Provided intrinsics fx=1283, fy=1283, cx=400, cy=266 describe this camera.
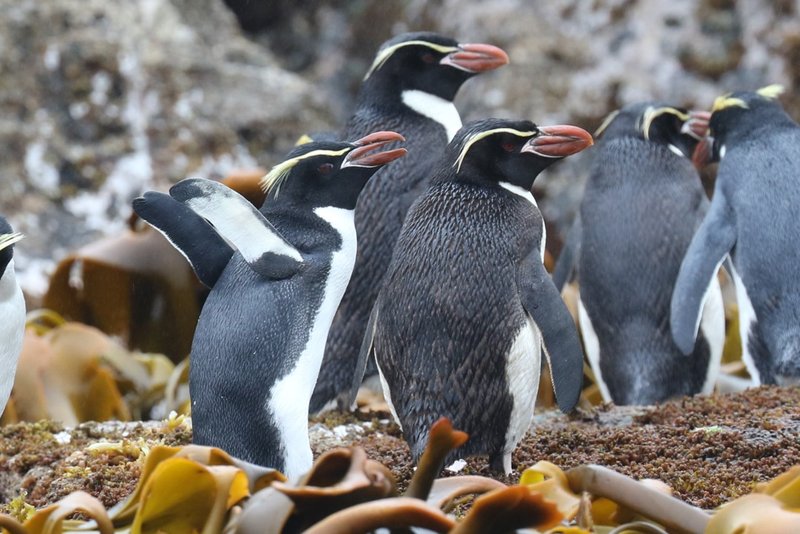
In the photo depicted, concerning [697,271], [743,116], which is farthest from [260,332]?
[743,116]

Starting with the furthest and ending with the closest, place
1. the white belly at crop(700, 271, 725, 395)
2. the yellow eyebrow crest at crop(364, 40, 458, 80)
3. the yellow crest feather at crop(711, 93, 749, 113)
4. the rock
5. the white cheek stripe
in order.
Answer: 1. the rock
2. the yellow crest feather at crop(711, 93, 749, 113)
3. the white belly at crop(700, 271, 725, 395)
4. the yellow eyebrow crest at crop(364, 40, 458, 80)
5. the white cheek stripe

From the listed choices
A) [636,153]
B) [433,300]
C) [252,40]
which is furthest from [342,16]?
[433,300]

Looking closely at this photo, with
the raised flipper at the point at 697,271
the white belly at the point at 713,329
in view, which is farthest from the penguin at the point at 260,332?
the white belly at the point at 713,329

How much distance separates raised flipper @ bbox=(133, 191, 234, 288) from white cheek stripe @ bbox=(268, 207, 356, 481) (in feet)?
1.15

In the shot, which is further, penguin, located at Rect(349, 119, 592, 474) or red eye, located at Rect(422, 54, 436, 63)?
red eye, located at Rect(422, 54, 436, 63)

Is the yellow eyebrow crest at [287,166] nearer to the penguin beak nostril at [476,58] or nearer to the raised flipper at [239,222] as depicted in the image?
the raised flipper at [239,222]

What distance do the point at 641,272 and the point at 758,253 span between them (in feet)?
1.73

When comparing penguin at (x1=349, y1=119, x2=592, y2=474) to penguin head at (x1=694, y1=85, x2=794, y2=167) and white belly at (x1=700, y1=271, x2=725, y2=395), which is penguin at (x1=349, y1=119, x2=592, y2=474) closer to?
white belly at (x1=700, y1=271, x2=725, y2=395)

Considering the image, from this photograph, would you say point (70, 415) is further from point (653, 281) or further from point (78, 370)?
point (653, 281)

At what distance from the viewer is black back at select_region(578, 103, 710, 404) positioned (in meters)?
5.27

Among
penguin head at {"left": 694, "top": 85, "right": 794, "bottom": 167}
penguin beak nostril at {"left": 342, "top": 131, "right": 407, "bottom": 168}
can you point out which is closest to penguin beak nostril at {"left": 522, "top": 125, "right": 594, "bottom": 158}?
penguin beak nostril at {"left": 342, "top": 131, "right": 407, "bottom": 168}

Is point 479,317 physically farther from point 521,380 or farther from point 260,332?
point 260,332

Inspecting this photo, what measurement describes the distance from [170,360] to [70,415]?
3.75ft

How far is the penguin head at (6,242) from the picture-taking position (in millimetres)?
3613
